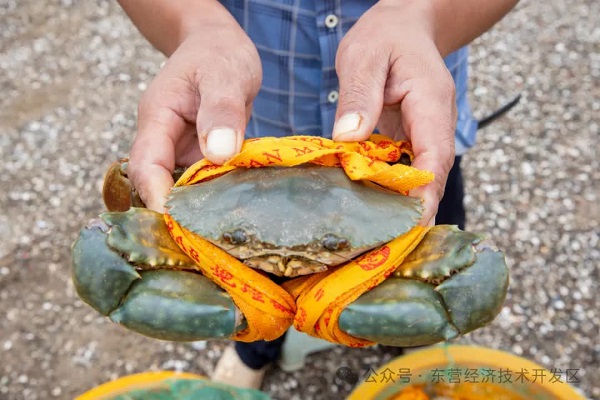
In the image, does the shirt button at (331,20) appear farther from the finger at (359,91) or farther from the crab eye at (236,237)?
the crab eye at (236,237)

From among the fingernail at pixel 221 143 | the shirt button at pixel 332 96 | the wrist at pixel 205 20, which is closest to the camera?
the fingernail at pixel 221 143

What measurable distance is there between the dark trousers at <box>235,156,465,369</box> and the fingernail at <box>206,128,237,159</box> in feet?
3.26

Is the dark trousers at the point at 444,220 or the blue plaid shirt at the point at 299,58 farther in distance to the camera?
the dark trousers at the point at 444,220

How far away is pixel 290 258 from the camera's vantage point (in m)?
1.41

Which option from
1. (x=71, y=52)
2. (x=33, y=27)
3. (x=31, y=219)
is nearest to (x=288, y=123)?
(x=31, y=219)

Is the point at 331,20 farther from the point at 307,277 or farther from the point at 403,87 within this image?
the point at 307,277

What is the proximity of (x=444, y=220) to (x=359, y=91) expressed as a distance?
0.97 meters

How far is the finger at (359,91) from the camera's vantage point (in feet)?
4.97

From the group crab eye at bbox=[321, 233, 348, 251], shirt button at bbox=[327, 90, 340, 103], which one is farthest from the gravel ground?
crab eye at bbox=[321, 233, 348, 251]

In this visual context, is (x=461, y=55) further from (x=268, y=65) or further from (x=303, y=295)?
(x=303, y=295)

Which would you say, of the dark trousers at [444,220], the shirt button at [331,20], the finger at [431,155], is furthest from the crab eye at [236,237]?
the dark trousers at [444,220]

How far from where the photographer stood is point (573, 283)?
295 cm

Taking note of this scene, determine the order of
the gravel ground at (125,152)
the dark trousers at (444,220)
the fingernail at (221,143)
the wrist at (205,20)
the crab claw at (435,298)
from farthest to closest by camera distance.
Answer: the gravel ground at (125,152) → the dark trousers at (444,220) → the wrist at (205,20) → the fingernail at (221,143) → the crab claw at (435,298)

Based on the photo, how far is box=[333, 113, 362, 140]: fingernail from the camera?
1.51m
